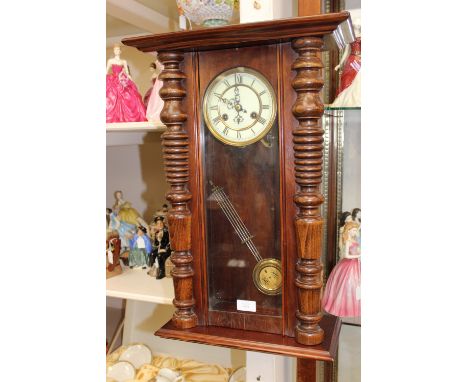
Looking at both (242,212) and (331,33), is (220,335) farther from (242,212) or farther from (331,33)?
(331,33)

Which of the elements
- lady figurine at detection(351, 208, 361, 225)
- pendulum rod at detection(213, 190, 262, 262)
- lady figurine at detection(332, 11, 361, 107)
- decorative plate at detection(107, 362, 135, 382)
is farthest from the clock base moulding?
decorative plate at detection(107, 362, 135, 382)

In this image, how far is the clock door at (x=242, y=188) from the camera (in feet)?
2.22

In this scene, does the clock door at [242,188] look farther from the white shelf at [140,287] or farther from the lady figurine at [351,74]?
the white shelf at [140,287]

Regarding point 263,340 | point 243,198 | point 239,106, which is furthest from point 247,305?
point 239,106

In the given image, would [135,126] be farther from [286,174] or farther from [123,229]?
[286,174]

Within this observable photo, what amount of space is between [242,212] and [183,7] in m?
0.42

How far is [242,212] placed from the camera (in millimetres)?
713

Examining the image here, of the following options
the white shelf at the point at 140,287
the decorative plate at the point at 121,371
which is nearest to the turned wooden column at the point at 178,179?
the white shelf at the point at 140,287

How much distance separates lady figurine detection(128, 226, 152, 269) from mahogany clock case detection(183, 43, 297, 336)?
568mm

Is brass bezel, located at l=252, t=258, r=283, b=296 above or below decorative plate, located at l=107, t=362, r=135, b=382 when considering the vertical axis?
above

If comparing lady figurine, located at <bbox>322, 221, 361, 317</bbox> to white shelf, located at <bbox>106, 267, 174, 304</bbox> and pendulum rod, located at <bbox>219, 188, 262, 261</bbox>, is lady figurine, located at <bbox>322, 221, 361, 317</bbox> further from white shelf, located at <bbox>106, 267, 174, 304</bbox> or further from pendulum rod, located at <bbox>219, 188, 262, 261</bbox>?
white shelf, located at <bbox>106, 267, 174, 304</bbox>

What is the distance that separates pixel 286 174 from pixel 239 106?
0.14 metres

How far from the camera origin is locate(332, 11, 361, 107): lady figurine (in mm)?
801
